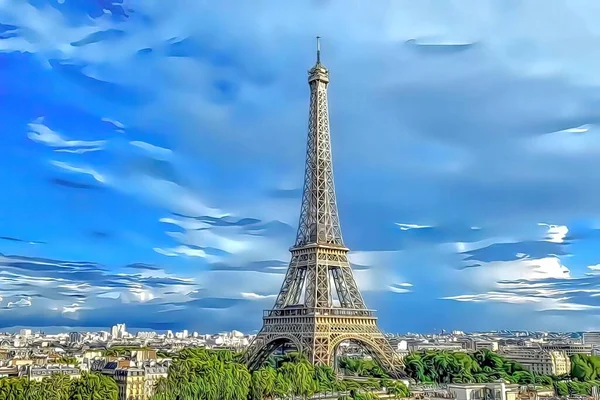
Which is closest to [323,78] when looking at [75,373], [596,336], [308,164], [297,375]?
[308,164]

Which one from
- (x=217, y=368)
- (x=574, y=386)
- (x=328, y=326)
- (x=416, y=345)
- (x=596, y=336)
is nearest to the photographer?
(x=217, y=368)

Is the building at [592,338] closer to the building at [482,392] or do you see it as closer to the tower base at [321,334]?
the tower base at [321,334]

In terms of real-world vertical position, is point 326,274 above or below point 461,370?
above

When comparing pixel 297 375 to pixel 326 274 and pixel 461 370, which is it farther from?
pixel 461 370

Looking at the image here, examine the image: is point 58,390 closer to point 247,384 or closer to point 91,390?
point 91,390

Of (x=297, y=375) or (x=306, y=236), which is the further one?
(x=306, y=236)

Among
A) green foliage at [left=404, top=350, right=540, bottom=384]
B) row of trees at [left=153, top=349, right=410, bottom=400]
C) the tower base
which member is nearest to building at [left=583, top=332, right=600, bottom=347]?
green foliage at [left=404, top=350, right=540, bottom=384]

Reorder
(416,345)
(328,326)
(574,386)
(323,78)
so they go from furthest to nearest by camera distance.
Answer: (416,345), (323,78), (574,386), (328,326)
